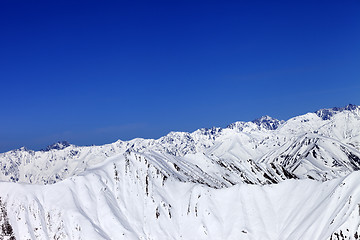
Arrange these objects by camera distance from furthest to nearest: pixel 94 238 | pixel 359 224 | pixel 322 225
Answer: pixel 94 238 < pixel 322 225 < pixel 359 224

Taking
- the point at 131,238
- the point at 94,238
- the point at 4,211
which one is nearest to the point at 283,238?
the point at 131,238

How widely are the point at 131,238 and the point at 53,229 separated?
128 feet

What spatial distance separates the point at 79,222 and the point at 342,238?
123 metres

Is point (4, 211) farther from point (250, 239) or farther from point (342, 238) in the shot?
point (342, 238)

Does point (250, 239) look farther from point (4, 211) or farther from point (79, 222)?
point (4, 211)

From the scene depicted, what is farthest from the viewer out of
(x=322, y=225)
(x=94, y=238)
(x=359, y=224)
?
(x=94, y=238)

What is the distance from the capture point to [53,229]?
196 m

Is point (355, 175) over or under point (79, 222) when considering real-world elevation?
under

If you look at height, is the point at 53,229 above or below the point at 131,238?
above

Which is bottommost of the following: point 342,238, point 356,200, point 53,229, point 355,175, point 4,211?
point 342,238

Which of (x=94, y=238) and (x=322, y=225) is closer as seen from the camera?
(x=322, y=225)

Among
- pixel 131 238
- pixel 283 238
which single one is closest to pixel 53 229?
pixel 131 238

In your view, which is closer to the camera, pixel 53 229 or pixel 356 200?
pixel 356 200

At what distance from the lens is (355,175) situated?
184000 millimetres
